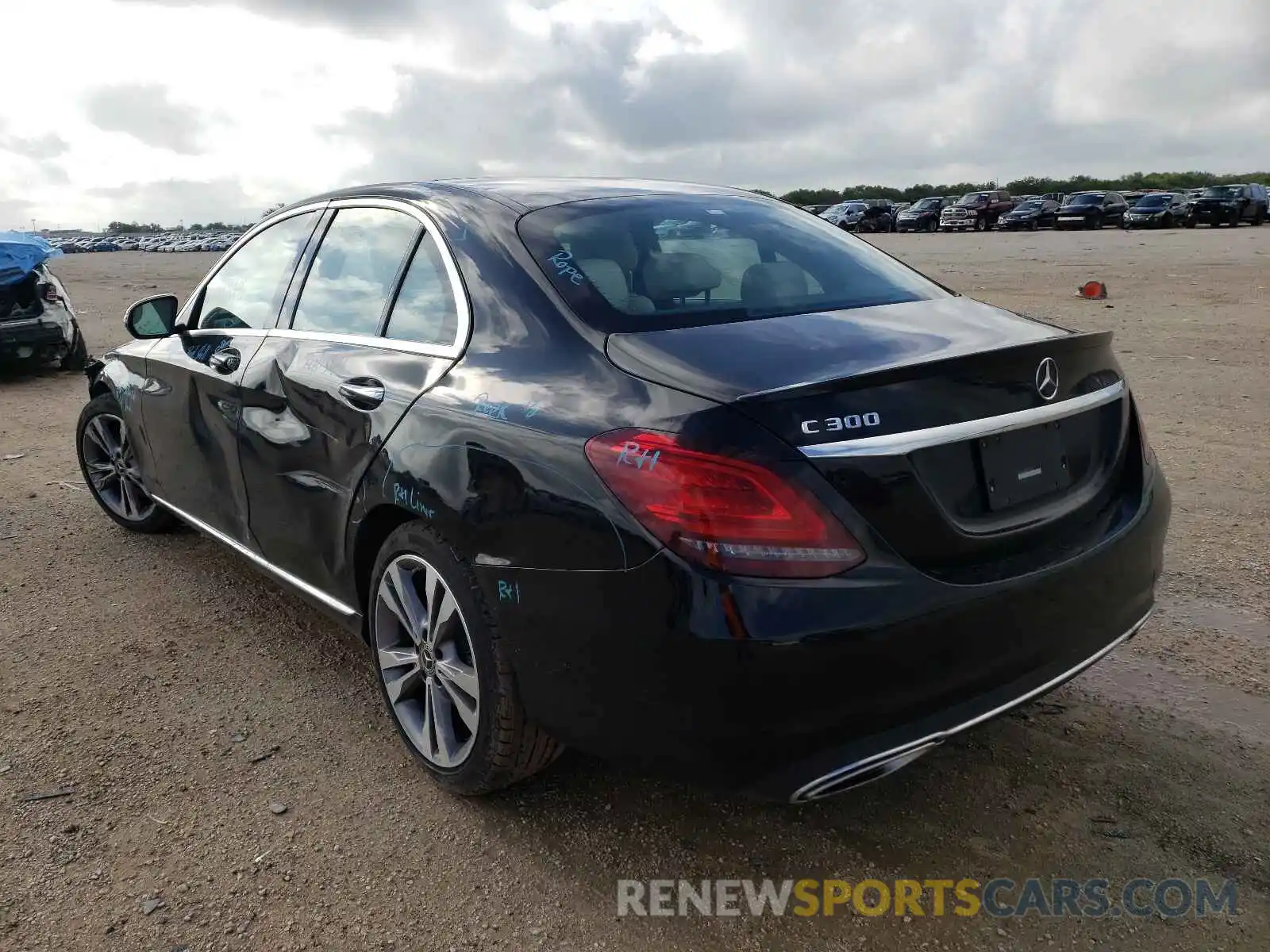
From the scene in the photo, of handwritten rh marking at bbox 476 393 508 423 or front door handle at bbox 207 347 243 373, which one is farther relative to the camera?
front door handle at bbox 207 347 243 373

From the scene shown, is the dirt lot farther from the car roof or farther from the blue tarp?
the blue tarp

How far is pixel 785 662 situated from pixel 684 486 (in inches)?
15.7

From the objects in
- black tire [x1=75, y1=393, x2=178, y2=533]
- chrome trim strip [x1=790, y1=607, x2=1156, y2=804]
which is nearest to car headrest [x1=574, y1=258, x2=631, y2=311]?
chrome trim strip [x1=790, y1=607, x2=1156, y2=804]

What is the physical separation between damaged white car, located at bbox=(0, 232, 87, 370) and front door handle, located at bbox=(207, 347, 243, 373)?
24.6 ft

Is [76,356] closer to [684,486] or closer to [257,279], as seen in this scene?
[257,279]

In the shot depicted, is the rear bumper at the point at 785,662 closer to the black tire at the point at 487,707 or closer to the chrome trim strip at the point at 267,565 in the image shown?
the black tire at the point at 487,707

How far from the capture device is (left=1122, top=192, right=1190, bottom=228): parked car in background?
38.2 metres

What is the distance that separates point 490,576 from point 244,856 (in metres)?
0.98

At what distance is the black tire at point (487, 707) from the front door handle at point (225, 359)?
54.0 inches

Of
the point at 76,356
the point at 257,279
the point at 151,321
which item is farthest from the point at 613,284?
the point at 76,356

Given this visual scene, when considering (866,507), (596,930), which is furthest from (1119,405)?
(596,930)

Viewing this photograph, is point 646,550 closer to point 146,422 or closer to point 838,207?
point 146,422

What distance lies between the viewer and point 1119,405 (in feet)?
8.61

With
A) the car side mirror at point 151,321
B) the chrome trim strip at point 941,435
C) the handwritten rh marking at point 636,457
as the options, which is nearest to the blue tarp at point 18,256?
the car side mirror at point 151,321
